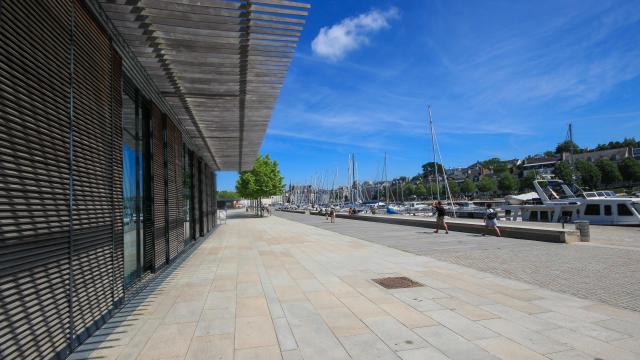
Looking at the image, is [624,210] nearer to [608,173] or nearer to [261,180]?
[261,180]

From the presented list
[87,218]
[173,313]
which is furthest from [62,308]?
[173,313]

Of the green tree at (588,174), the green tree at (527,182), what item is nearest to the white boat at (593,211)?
the green tree at (588,174)

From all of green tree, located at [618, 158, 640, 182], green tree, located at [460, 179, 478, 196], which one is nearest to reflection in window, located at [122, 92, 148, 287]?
green tree, located at [618, 158, 640, 182]

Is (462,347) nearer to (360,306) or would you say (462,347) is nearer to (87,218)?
(360,306)

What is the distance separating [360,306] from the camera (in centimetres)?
623

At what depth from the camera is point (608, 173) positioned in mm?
92500

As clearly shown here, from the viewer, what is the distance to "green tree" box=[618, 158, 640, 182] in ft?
295

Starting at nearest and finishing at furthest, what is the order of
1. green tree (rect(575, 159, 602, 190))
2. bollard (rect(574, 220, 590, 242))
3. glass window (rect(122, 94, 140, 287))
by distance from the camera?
1. glass window (rect(122, 94, 140, 287))
2. bollard (rect(574, 220, 590, 242))
3. green tree (rect(575, 159, 602, 190))

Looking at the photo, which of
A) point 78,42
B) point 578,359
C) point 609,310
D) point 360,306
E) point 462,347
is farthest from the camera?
point 360,306

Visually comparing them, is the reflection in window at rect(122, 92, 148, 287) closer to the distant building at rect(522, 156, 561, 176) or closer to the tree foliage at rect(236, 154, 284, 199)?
the tree foliage at rect(236, 154, 284, 199)

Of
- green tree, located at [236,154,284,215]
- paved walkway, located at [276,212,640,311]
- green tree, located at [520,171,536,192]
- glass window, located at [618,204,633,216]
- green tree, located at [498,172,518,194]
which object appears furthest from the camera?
green tree, located at [498,172,518,194]

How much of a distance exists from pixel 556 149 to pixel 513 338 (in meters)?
181

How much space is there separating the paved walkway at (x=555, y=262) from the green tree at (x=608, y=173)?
96.9m

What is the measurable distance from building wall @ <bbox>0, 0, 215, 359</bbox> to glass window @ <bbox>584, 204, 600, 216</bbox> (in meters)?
31.0
